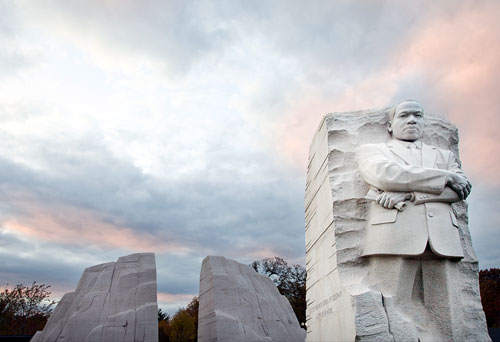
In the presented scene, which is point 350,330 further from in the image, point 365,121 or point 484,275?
point 484,275

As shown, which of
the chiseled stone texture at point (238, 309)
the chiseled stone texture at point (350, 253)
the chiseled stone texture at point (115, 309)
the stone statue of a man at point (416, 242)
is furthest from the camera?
the chiseled stone texture at point (238, 309)

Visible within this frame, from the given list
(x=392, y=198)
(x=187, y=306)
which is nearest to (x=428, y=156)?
(x=392, y=198)

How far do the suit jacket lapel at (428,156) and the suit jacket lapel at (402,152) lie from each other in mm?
110

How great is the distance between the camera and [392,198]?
4609 millimetres

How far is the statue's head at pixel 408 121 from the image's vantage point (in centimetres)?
521

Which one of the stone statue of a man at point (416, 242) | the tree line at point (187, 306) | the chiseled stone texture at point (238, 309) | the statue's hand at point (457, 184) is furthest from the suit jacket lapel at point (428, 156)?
the tree line at point (187, 306)

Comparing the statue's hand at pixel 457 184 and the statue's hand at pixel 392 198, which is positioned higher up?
the statue's hand at pixel 457 184

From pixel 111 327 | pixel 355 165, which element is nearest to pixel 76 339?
pixel 111 327

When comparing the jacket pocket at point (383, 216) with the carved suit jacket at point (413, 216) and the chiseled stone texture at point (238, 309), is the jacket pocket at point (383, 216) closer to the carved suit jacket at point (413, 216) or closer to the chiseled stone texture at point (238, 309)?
the carved suit jacket at point (413, 216)

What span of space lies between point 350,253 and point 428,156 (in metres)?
1.50

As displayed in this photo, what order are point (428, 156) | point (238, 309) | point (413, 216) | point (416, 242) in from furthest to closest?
1. point (238, 309)
2. point (428, 156)
3. point (413, 216)
4. point (416, 242)

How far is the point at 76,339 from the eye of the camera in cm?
967

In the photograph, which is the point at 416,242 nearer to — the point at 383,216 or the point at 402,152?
the point at 383,216

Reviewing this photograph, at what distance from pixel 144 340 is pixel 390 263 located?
6.93 metres
